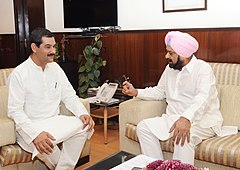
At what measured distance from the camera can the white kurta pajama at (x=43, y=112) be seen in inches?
93.1

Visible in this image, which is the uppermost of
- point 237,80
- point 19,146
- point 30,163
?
point 237,80

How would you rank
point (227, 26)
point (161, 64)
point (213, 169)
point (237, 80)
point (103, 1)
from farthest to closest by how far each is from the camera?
1. point (103, 1)
2. point (161, 64)
3. point (227, 26)
4. point (237, 80)
5. point (213, 169)

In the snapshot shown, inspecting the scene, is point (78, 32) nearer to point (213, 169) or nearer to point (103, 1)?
point (103, 1)

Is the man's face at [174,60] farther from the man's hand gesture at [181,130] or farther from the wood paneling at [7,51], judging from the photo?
the wood paneling at [7,51]

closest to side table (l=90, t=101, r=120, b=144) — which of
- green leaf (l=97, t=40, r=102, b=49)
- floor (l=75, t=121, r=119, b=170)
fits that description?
floor (l=75, t=121, r=119, b=170)

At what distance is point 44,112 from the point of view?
2.56 meters

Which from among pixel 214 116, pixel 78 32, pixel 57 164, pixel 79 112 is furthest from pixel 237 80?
pixel 78 32

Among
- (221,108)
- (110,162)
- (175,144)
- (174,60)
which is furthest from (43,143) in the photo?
(221,108)

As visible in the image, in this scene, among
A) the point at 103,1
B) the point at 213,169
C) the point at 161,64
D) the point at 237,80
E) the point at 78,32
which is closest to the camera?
the point at 213,169

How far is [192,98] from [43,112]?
1.17 meters

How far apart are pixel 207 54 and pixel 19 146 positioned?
6.70ft

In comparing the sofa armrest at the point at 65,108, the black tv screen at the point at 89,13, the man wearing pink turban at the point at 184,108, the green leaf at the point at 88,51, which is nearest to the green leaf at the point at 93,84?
the green leaf at the point at 88,51

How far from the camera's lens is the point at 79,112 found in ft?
8.67

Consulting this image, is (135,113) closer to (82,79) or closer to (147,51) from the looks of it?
(147,51)
